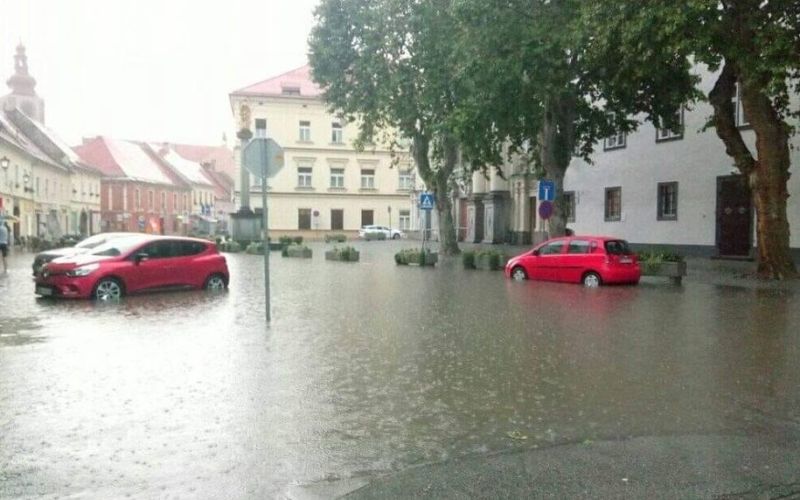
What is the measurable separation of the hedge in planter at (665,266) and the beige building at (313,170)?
49707 mm

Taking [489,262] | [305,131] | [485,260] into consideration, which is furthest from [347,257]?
[305,131]

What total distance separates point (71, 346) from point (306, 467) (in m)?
6.20

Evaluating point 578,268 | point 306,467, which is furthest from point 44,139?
point 306,467

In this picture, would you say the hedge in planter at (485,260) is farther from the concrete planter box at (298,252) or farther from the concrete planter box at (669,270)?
the concrete planter box at (298,252)

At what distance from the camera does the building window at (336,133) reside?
74.8m

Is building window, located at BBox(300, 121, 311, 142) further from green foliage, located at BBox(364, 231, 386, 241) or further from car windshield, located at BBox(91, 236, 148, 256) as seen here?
car windshield, located at BBox(91, 236, 148, 256)

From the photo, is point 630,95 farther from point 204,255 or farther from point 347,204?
point 347,204

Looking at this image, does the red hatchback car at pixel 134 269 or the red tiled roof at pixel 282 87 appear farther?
the red tiled roof at pixel 282 87

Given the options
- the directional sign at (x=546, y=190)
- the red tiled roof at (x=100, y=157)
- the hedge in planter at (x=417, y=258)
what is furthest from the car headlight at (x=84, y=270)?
the red tiled roof at (x=100, y=157)

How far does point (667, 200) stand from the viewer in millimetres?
34781

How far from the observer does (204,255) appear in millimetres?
18656

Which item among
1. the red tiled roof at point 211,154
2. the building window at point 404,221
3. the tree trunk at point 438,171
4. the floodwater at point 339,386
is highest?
the red tiled roof at point 211,154

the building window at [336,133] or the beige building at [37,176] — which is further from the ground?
the building window at [336,133]

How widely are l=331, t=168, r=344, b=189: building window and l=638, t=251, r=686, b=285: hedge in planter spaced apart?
55115mm
